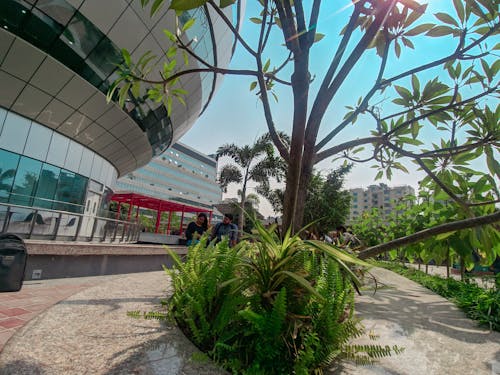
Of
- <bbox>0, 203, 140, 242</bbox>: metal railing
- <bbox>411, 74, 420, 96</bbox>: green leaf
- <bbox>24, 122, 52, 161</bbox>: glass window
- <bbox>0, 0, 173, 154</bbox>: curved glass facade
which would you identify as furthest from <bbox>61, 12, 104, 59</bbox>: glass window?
<bbox>411, 74, 420, 96</bbox>: green leaf

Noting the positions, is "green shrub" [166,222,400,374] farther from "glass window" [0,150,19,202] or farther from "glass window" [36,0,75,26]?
"glass window" [0,150,19,202]

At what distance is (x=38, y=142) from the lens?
1074cm

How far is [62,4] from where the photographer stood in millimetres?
7723

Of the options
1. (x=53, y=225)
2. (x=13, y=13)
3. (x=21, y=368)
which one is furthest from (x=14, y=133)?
(x=21, y=368)

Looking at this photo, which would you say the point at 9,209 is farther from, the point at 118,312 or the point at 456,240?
the point at 456,240

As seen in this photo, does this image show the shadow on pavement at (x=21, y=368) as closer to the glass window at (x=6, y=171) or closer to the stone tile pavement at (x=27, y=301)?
the stone tile pavement at (x=27, y=301)

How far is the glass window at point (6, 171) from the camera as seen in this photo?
931 cm

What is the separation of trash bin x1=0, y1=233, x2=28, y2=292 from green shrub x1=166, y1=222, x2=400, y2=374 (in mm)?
3439

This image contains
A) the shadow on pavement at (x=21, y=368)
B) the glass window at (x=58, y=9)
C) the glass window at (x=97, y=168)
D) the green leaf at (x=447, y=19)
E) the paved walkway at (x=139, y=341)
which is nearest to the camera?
the shadow on pavement at (x=21, y=368)

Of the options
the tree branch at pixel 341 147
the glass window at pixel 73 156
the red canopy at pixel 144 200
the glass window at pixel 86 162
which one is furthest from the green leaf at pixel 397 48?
the red canopy at pixel 144 200

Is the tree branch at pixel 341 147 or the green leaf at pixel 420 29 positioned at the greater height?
the green leaf at pixel 420 29

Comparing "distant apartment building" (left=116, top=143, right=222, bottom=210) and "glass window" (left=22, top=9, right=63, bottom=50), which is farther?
"distant apartment building" (left=116, top=143, right=222, bottom=210)

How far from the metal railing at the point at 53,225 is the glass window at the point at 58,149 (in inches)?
209

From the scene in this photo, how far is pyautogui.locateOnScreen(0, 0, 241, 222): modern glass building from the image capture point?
811 centimetres
